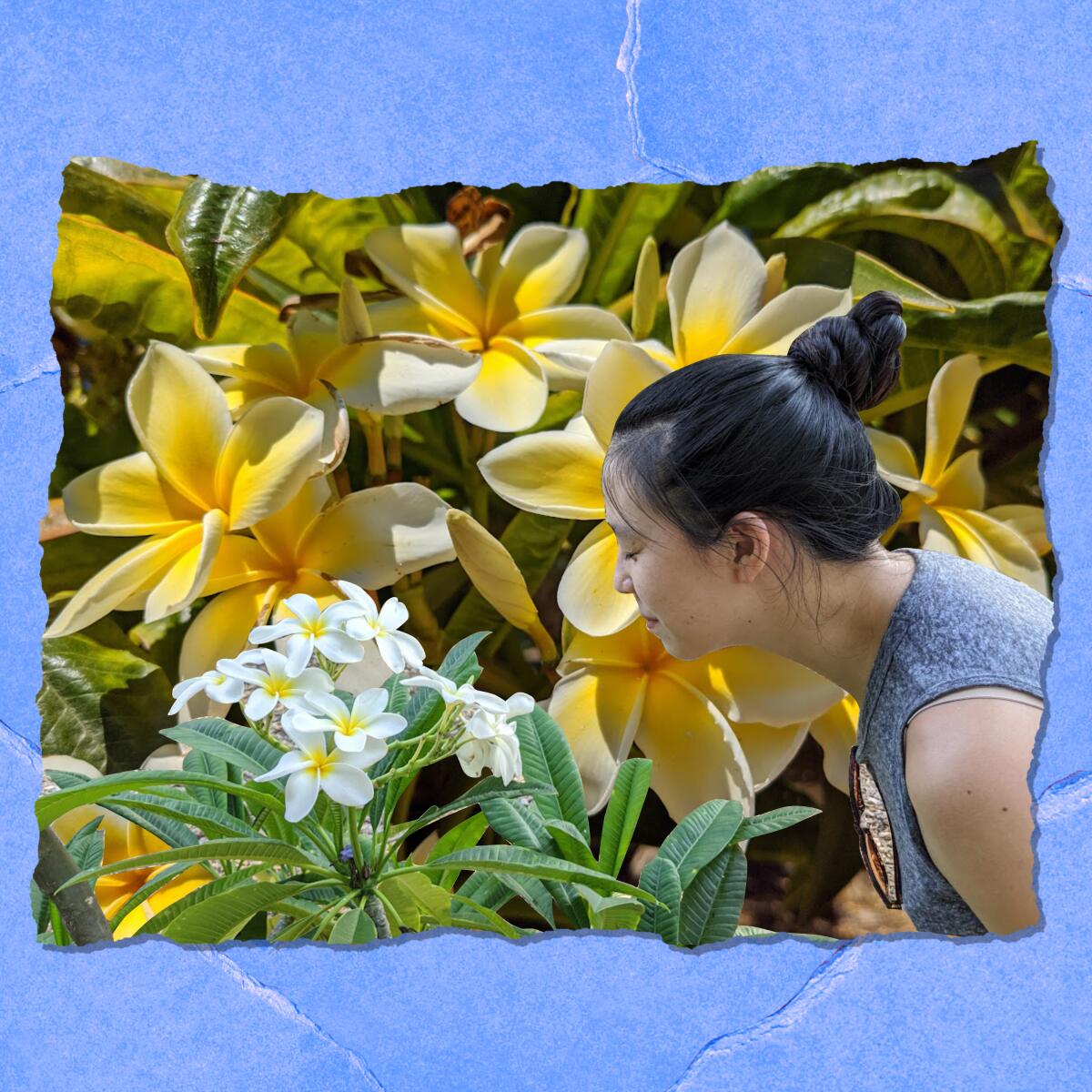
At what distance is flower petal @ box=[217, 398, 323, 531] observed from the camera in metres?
1.02

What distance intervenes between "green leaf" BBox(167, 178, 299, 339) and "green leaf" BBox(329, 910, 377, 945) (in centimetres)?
45

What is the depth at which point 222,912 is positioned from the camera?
918 millimetres

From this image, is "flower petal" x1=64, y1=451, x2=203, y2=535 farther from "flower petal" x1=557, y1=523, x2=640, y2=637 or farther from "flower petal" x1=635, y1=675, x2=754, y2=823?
"flower petal" x1=635, y1=675, x2=754, y2=823

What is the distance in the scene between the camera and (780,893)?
0.99 metres

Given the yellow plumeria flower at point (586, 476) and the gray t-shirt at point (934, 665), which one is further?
the yellow plumeria flower at point (586, 476)

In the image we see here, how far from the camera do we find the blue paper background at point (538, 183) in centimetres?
97

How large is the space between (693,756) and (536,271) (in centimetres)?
42

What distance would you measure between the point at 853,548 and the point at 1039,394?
231mm

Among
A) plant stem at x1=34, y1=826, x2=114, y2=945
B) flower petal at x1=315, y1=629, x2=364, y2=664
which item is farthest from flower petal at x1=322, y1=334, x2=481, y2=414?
plant stem at x1=34, y1=826, x2=114, y2=945

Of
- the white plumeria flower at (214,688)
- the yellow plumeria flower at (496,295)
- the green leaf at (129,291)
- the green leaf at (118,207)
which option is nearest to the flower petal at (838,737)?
the yellow plumeria flower at (496,295)

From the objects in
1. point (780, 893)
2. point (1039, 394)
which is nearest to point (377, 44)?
point (1039, 394)

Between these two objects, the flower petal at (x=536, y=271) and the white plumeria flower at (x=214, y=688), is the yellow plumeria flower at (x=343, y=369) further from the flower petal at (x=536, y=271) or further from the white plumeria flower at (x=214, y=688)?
the white plumeria flower at (x=214, y=688)

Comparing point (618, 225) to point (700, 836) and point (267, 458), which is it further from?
point (700, 836)

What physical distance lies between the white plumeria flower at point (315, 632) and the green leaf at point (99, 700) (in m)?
0.15
